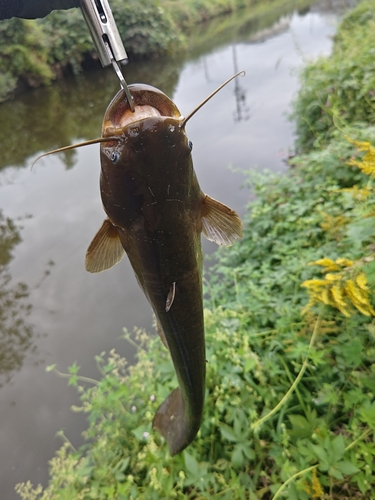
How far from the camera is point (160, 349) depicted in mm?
2264

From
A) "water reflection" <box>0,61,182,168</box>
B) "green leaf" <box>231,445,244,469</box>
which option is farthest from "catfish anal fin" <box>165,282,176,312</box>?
"water reflection" <box>0,61,182,168</box>

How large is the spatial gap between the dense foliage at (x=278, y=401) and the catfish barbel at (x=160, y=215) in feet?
2.39

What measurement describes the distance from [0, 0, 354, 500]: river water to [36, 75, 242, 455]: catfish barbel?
2.39 metres

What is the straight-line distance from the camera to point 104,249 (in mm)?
870

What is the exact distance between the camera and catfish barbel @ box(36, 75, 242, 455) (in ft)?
2.16

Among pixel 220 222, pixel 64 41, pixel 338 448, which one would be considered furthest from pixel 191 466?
pixel 64 41

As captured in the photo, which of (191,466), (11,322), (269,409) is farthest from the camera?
(11,322)

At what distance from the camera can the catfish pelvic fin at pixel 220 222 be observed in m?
0.87

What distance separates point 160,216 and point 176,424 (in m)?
1.01

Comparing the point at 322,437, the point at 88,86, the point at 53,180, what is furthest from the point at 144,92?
the point at 88,86

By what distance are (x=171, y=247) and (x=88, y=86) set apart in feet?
39.7

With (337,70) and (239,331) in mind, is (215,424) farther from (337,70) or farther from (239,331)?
(337,70)

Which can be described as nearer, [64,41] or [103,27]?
[103,27]

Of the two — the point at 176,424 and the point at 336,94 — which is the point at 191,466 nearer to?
the point at 176,424
